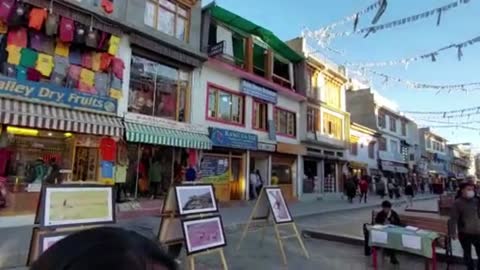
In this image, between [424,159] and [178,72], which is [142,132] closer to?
[178,72]

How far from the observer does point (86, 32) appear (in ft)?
38.2

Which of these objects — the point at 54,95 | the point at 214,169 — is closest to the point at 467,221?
the point at 54,95

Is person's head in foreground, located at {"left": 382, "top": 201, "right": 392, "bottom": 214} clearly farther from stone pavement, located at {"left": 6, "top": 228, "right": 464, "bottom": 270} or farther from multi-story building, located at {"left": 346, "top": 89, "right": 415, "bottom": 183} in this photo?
multi-story building, located at {"left": 346, "top": 89, "right": 415, "bottom": 183}

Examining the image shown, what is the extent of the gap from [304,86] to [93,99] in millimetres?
14774

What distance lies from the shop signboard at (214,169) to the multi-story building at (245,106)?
4 cm

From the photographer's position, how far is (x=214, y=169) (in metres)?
16.5

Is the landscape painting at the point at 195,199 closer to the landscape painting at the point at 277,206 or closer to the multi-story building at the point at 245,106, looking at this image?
the landscape painting at the point at 277,206

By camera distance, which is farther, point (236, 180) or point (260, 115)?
point (260, 115)

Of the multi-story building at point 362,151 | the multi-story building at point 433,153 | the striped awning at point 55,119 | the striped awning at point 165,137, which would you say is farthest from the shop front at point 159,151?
the multi-story building at point 433,153

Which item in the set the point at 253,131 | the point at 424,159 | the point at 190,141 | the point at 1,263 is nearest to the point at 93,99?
the point at 190,141

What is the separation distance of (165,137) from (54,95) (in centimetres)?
408

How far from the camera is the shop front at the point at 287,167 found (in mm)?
20641

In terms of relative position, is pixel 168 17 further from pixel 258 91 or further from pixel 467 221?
pixel 467 221

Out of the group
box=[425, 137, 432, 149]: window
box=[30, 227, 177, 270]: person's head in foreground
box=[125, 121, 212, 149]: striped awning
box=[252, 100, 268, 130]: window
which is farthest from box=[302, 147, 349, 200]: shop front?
box=[425, 137, 432, 149]: window
